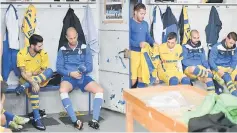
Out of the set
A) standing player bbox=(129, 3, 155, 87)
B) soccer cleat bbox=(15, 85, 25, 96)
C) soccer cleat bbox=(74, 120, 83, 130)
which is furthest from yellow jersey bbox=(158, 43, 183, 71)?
soccer cleat bbox=(15, 85, 25, 96)

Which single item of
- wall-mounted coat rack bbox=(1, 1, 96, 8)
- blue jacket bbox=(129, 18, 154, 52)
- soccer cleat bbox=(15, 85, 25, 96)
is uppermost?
wall-mounted coat rack bbox=(1, 1, 96, 8)

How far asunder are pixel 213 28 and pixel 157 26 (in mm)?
1032

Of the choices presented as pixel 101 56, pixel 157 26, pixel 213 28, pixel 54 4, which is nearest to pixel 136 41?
pixel 157 26

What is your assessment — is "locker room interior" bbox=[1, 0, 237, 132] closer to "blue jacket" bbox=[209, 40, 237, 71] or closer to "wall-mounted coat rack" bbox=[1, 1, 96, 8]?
"wall-mounted coat rack" bbox=[1, 1, 96, 8]

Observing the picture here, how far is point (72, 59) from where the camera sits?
4934 millimetres

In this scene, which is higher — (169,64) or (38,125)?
(169,64)

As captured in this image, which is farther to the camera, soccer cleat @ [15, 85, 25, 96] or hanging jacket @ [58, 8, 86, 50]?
hanging jacket @ [58, 8, 86, 50]

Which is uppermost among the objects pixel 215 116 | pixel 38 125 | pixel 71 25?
pixel 71 25

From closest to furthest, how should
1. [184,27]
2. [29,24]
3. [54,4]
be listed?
[29,24] → [54,4] → [184,27]

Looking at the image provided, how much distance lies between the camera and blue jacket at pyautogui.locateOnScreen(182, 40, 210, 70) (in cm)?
523

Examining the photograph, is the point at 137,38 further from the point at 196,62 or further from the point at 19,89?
the point at 19,89

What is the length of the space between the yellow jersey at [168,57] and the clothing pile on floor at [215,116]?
2577 millimetres

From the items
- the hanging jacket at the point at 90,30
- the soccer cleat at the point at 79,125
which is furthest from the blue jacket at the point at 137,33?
the soccer cleat at the point at 79,125

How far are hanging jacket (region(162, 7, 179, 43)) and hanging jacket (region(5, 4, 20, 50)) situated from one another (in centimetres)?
198
